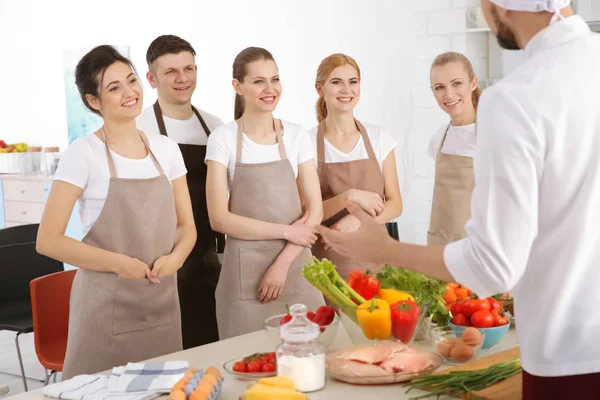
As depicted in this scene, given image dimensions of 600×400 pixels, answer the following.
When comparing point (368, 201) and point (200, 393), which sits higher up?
point (368, 201)

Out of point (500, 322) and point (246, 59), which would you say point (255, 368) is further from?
point (246, 59)

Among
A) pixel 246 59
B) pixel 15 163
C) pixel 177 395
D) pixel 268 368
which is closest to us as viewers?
pixel 177 395

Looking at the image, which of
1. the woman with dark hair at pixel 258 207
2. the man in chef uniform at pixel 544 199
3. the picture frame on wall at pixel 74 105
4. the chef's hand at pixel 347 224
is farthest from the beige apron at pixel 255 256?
the picture frame on wall at pixel 74 105

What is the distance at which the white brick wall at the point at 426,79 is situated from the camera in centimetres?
400

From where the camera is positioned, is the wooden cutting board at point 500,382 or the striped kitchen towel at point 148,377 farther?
the striped kitchen towel at point 148,377

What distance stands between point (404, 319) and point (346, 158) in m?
1.42

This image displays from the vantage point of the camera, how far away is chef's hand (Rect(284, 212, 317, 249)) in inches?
118

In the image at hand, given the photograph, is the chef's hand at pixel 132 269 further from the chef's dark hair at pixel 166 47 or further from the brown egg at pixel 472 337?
the brown egg at pixel 472 337

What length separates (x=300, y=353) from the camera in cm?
180

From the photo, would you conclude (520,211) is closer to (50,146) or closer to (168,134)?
(168,134)

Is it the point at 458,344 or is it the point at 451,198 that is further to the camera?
the point at 451,198

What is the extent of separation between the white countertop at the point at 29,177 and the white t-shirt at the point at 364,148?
3.64m

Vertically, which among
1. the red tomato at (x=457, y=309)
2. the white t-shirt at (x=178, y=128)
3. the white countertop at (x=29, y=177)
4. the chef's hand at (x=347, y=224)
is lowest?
the red tomato at (x=457, y=309)

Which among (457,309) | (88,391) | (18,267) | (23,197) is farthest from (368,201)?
(23,197)
